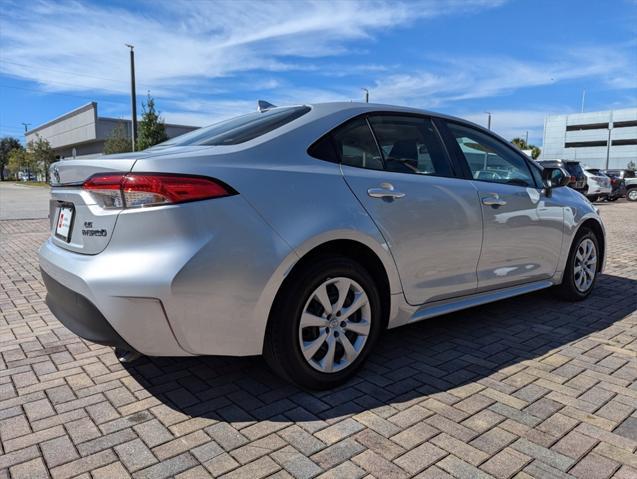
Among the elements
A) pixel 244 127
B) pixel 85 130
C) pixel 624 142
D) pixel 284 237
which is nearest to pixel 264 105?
pixel 244 127

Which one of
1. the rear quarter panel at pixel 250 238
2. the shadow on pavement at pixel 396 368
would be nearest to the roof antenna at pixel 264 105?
the rear quarter panel at pixel 250 238

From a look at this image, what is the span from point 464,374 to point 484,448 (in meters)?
0.82

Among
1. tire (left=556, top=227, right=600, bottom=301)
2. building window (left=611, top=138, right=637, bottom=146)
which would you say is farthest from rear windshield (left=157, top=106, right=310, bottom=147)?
building window (left=611, top=138, right=637, bottom=146)

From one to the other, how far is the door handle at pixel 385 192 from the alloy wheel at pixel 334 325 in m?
0.52

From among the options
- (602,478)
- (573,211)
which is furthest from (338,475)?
(573,211)

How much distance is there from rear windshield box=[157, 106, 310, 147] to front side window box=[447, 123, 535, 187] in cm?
130

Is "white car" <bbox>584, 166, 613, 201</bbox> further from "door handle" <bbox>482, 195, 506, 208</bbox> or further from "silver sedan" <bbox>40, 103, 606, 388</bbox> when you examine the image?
"silver sedan" <bbox>40, 103, 606, 388</bbox>

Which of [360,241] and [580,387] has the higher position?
[360,241]

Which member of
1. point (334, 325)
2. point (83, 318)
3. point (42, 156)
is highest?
point (42, 156)

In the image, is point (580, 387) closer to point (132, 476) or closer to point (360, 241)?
point (360, 241)

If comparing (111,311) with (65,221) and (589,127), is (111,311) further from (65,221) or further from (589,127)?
(589,127)

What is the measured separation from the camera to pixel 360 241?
2807 mm

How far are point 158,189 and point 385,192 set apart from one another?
1.31 m

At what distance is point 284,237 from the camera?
8.13ft
